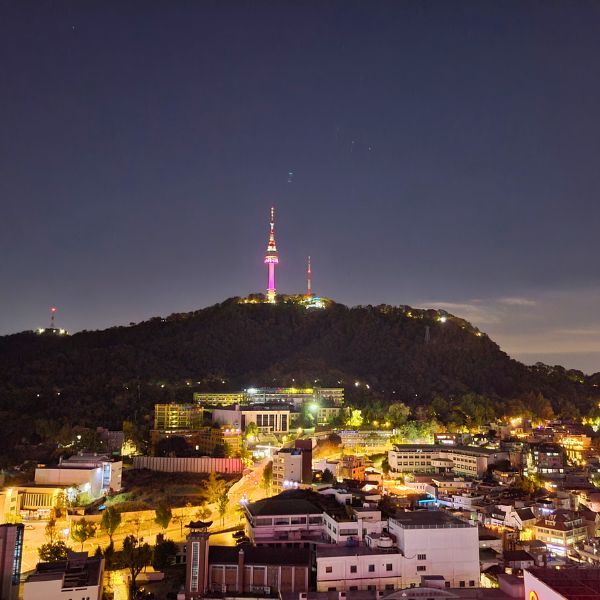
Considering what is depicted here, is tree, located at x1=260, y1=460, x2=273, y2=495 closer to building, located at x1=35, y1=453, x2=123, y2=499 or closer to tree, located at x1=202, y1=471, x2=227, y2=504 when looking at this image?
tree, located at x1=202, y1=471, x2=227, y2=504

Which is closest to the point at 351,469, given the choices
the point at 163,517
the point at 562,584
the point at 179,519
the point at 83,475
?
the point at 179,519

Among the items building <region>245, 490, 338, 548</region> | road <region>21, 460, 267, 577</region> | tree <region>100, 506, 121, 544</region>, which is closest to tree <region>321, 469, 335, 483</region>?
road <region>21, 460, 267, 577</region>

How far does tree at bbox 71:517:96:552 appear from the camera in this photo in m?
14.1

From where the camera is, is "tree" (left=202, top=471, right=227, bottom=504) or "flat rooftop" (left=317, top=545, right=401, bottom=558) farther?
"tree" (left=202, top=471, right=227, bottom=504)

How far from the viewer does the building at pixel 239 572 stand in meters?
10.7

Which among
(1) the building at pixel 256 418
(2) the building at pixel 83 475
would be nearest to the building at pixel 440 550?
(2) the building at pixel 83 475

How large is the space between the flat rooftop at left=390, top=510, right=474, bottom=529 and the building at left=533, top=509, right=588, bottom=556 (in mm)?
3970

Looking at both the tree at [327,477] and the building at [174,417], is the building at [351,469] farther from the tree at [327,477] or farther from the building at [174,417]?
the building at [174,417]

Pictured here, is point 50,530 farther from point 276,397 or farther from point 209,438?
point 276,397

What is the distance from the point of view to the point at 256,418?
2800 cm

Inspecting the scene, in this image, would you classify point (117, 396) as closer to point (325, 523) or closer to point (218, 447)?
point (218, 447)

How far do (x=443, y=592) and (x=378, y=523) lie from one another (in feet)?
8.45

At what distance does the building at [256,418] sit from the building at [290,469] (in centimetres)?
858

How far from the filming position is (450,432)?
92.3ft
